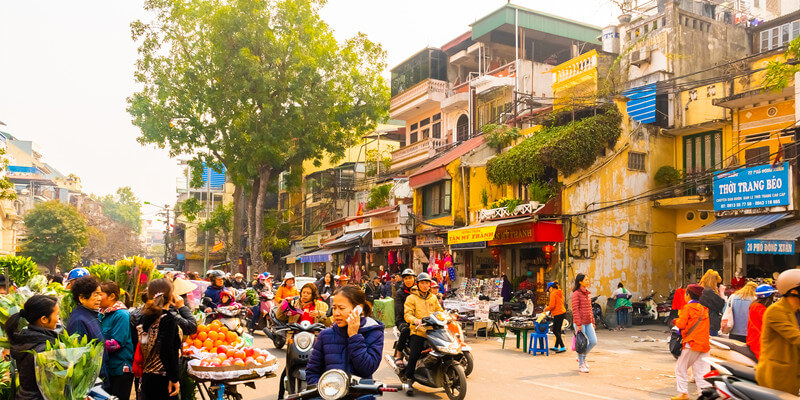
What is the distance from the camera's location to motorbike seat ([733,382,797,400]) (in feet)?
15.6

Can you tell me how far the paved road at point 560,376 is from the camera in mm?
9352

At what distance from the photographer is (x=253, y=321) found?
16.4 m

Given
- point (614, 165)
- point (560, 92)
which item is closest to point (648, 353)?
point (614, 165)

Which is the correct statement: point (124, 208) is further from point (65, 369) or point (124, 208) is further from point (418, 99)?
point (65, 369)

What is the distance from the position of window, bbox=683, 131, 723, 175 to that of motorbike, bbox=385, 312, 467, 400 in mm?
14391

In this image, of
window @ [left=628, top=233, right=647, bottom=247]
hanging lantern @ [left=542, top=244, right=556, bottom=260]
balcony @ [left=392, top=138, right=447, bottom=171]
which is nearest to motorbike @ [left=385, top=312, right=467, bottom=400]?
hanging lantern @ [left=542, top=244, right=556, bottom=260]

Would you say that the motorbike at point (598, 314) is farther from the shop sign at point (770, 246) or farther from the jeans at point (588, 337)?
the jeans at point (588, 337)

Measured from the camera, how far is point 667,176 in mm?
21375

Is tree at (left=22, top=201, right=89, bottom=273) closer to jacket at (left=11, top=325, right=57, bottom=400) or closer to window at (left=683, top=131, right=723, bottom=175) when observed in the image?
window at (left=683, top=131, right=723, bottom=175)

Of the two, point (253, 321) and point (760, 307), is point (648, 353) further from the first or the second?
point (253, 321)

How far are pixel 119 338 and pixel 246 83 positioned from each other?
78.1 feet

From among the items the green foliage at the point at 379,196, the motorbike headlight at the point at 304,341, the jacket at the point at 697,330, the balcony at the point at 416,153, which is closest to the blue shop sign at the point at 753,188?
the jacket at the point at 697,330

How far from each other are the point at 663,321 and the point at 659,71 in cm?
827

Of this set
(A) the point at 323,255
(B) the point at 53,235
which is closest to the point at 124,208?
(B) the point at 53,235
